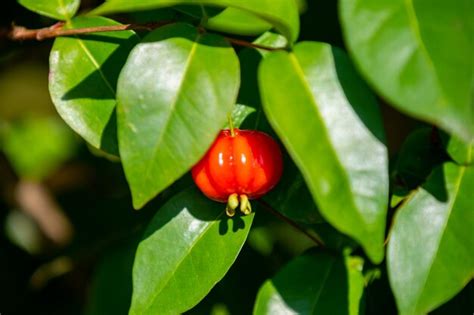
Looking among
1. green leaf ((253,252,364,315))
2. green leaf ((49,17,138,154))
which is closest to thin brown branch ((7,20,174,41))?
green leaf ((49,17,138,154))

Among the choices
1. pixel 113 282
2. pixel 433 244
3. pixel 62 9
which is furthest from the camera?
pixel 113 282

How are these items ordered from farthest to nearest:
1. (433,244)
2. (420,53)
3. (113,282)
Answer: (113,282) < (433,244) < (420,53)

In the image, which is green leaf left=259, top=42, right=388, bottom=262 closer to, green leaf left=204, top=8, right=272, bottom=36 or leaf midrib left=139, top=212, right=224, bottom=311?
green leaf left=204, top=8, right=272, bottom=36

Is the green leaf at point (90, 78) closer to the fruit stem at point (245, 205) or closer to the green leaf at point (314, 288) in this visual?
the fruit stem at point (245, 205)

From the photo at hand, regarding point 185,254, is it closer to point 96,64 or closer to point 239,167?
point 239,167

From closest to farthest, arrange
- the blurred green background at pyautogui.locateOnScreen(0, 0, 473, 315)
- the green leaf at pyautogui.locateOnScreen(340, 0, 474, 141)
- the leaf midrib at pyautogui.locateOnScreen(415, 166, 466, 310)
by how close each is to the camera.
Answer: the green leaf at pyautogui.locateOnScreen(340, 0, 474, 141) → the leaf midrib at pyautogui.locateOnScreen(415, 166, 466, 310) → the blurred green background at pyautogui.locateOnScreen(0, 0, 473, 315)

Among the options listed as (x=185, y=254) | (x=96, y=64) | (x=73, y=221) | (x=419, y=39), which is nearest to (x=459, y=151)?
(x=419, y=39)

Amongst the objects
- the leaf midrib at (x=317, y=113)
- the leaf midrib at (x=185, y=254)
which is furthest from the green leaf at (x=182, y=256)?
the leaf midrib at (x=317, y=113)
